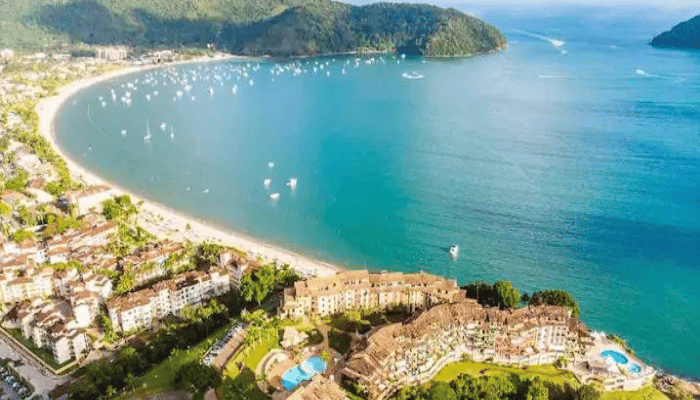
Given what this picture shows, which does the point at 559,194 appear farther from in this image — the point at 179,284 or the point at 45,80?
the point at 45,80

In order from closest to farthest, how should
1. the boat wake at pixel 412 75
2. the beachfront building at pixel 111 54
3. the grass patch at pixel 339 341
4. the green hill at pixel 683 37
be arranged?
the grass patch at pixel 339 341 < the boat wake at pixel 412 75 < the beachfront building at pixel 111 54 < the green hill at pixel 683 37

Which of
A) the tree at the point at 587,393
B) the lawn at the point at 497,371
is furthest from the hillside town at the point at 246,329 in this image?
the tree at the point at 587,393

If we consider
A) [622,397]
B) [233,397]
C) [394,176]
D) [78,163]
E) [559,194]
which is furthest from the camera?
[78,163]

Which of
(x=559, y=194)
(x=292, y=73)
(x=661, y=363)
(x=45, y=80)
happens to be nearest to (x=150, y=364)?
(x=661, y=363)

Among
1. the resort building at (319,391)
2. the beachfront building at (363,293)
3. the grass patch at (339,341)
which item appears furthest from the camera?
the beachfront building at (363,293)

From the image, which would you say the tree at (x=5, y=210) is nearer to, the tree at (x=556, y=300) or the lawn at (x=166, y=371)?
the lawn at (x=166, y=371)

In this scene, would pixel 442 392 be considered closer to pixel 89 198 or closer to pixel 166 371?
pixel 166 371

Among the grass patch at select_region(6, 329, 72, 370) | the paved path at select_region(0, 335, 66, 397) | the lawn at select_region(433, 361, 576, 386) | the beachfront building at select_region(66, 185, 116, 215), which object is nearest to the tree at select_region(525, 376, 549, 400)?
the lawn at select_region(433, 361, 576, 386)
